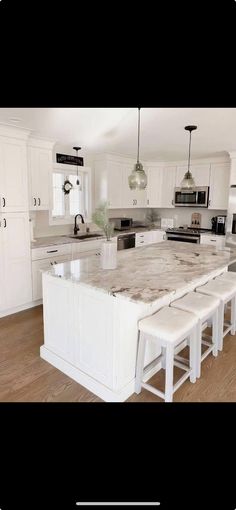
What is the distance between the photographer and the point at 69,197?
5.12 m

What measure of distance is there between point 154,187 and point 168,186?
1.03 feet

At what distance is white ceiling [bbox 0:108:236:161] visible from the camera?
2873 millimetres

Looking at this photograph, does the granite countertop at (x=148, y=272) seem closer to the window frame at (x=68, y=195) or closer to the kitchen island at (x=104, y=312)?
the kitchen island at (x=104, y=312)

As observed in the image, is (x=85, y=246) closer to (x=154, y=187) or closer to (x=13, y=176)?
(x=13, y=176)

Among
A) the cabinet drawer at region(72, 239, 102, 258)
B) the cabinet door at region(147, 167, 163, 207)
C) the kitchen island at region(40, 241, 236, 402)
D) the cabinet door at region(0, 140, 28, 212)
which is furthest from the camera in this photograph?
the cabinet door at region(147, 167, 163, 207)

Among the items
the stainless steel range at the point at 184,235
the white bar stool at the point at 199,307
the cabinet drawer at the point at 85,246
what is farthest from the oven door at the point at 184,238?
the white bar stool at the point at 199,307

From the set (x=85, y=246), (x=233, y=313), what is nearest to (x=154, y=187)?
(x=85, y=246)

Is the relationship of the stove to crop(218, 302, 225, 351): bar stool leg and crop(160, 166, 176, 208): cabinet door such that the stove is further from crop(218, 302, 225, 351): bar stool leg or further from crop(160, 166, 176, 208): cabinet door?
crop(218, 302, 225, 351): bar stool leg

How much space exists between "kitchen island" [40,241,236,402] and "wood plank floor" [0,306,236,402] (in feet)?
0.31

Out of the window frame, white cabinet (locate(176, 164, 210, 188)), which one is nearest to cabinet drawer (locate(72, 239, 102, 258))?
the window frame

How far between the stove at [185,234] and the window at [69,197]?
174cm
